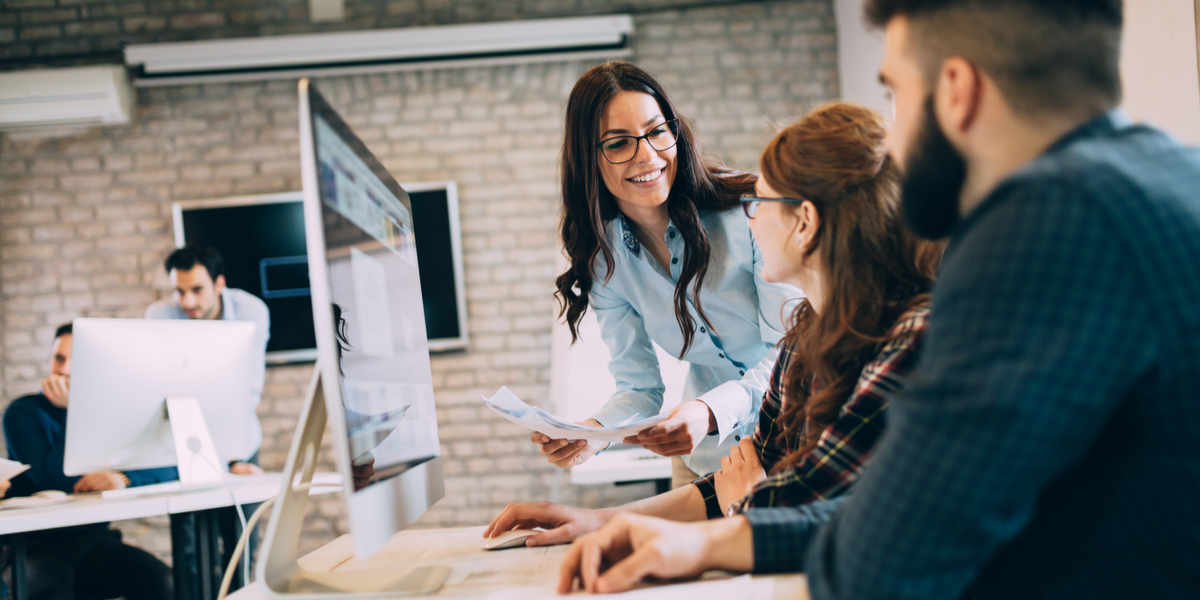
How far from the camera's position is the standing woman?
147 cm

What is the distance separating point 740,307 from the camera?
154cm

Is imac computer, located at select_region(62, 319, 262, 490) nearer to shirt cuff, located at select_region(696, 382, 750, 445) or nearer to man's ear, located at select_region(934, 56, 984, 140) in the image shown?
shirt cuff, located at select_region(696, 382, 750, 445)

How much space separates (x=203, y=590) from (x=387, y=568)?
60.7 inches

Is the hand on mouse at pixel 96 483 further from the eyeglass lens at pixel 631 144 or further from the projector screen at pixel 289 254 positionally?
the eyeglass lens at pixel 631 144

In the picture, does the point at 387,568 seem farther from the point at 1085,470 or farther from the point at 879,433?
the point at 1085,470

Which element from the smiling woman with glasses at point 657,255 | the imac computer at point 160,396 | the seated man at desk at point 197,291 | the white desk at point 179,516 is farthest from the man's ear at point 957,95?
the seated man at desk at point 197,291

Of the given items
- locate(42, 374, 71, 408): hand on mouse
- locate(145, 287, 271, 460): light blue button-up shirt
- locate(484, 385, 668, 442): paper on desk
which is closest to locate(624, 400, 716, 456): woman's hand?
locate(484, 385, 668, 442): paper on desk

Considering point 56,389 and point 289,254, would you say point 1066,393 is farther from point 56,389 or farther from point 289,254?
point 289,254

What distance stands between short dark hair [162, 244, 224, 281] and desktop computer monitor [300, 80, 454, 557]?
8.42ft

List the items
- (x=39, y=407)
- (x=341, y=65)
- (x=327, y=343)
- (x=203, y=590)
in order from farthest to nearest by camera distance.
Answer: (x=341, y=65) < (x=39, y=407) < (x=203, y=590) < (x=327, y=343)

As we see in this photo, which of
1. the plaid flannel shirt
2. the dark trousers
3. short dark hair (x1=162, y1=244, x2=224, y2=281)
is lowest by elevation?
the dark trousers

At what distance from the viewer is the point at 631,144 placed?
4.83 ft

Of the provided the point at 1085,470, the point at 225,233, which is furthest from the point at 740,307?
the point at 225,233

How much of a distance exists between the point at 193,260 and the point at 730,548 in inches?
126
